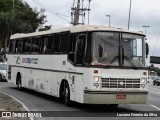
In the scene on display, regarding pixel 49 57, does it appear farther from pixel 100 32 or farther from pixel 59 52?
pixel 100 32

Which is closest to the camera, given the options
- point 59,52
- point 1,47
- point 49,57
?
point 59,52

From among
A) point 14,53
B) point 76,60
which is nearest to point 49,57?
point 76,60

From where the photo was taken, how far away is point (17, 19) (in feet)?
213

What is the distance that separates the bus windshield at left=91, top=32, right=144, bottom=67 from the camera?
52.1 feet

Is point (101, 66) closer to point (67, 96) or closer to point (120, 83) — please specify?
point (120, 83)

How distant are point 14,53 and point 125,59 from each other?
1180 centimetres

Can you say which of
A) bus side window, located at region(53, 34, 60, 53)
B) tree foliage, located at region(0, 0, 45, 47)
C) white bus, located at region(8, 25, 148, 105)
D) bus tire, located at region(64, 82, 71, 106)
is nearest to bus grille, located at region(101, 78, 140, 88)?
white bus, located at region(8, 25, 148, 105)

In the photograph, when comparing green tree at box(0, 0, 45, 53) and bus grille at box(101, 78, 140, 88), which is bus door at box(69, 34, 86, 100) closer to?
bus grille at box(101, 78, 140, 88)

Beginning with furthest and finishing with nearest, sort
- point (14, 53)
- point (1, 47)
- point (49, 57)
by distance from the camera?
point (1, 47) < point (14, 53) < point (49, 57)

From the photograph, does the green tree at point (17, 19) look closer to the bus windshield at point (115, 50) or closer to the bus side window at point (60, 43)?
the bus side window at point (60, 43)

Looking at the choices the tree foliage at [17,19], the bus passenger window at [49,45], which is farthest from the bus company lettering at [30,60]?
the tree foliage at [17,19]

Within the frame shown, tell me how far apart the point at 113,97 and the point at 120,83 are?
23.1 inches

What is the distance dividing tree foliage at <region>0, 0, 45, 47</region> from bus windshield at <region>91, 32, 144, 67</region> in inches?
1790

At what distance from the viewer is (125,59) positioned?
637 inches
